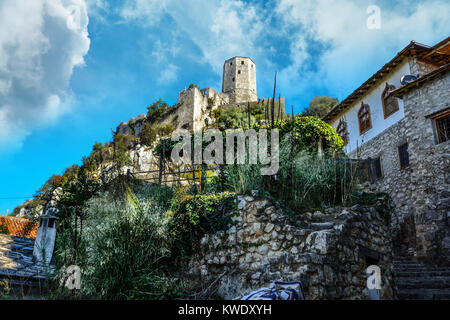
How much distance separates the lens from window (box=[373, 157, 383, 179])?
39.5ft

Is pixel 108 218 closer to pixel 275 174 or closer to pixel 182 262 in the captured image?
pixel 182 262

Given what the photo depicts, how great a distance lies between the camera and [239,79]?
1786 inches

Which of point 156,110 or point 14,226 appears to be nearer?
point 14,226

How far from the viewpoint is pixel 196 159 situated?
10.2 meters

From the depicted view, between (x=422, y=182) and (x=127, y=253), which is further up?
(x=422, y=182)

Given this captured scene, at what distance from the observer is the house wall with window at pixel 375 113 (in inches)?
436

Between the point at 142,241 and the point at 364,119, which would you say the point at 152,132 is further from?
the point at 142,241

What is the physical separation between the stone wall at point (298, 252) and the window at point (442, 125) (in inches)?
202

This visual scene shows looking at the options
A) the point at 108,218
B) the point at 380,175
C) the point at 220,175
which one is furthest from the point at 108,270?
the point at 380,175

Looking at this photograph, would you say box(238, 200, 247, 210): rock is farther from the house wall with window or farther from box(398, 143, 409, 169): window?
box(398, 143, 409, 169): window

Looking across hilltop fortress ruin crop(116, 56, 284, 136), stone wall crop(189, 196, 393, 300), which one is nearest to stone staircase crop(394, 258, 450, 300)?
stone wall crop(189, 196, 393, 300)

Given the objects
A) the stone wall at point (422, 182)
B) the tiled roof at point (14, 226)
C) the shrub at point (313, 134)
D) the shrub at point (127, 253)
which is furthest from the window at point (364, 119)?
the tiled roof at point (14, 226)

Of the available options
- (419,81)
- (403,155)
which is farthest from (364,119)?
(419,81)

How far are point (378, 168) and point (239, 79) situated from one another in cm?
3545
